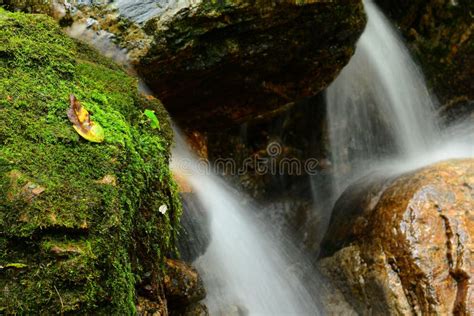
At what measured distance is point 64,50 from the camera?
2885mm

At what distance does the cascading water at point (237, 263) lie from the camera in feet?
13.8

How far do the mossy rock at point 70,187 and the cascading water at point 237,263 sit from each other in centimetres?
141

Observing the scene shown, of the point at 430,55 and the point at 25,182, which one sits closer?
the point at 25,182

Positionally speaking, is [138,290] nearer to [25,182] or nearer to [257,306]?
[25,182]

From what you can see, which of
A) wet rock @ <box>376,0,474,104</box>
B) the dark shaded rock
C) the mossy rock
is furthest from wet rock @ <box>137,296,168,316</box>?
wet rock @ <box>376,0,474,104</box>

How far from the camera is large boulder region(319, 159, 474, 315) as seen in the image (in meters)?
3.91

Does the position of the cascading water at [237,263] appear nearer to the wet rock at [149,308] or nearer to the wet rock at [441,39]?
the wet rock at [149,308]

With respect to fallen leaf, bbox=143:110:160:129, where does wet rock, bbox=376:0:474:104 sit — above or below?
above

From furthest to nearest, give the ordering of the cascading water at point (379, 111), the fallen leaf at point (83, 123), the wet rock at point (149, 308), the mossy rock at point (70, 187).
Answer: the cascading water at point (379, 111)
the wet rock at point (149, 308)
the fallen leaf at point (83, 123)
the mossy rock at point (70, 187)

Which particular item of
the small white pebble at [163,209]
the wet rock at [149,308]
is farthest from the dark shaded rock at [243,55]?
the wet rock at [149,308]

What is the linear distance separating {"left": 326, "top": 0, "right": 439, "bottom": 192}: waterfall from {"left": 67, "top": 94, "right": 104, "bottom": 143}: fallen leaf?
193 inches

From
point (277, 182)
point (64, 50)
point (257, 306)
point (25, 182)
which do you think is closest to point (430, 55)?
point (277, 182)

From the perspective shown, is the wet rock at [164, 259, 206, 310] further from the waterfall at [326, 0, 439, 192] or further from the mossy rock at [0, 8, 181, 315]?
the waterfall at [326, 0, 439, 192]

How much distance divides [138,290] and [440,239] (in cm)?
288
